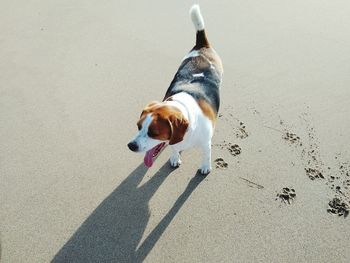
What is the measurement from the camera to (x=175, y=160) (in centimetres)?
357

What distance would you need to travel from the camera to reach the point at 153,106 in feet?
9.31

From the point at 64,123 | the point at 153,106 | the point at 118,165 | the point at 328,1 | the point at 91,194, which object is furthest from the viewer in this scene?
the point at 328,1

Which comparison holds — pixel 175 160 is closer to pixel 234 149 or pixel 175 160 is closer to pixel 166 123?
pixel 234 149

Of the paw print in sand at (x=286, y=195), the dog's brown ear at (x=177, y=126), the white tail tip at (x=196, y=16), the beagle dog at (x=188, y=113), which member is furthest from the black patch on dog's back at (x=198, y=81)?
the paw print in sand at (x=286, y=195)

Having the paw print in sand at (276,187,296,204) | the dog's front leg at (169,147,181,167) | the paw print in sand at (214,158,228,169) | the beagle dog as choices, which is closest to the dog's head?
the beagle dog

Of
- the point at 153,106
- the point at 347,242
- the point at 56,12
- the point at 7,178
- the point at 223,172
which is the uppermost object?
the point at 56,12

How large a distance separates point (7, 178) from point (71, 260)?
1.13m

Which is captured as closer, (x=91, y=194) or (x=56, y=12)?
(x=91, y=194)

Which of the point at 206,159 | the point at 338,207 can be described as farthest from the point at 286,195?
the point at 206,159

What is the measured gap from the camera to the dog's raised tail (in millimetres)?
3631

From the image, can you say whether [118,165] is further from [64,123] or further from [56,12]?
[56,12]

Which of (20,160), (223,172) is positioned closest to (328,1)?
(223,172)

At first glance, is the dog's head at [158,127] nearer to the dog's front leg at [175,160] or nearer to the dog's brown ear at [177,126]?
the dog's brown ear at [177,126]

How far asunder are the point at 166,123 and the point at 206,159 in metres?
0.85
